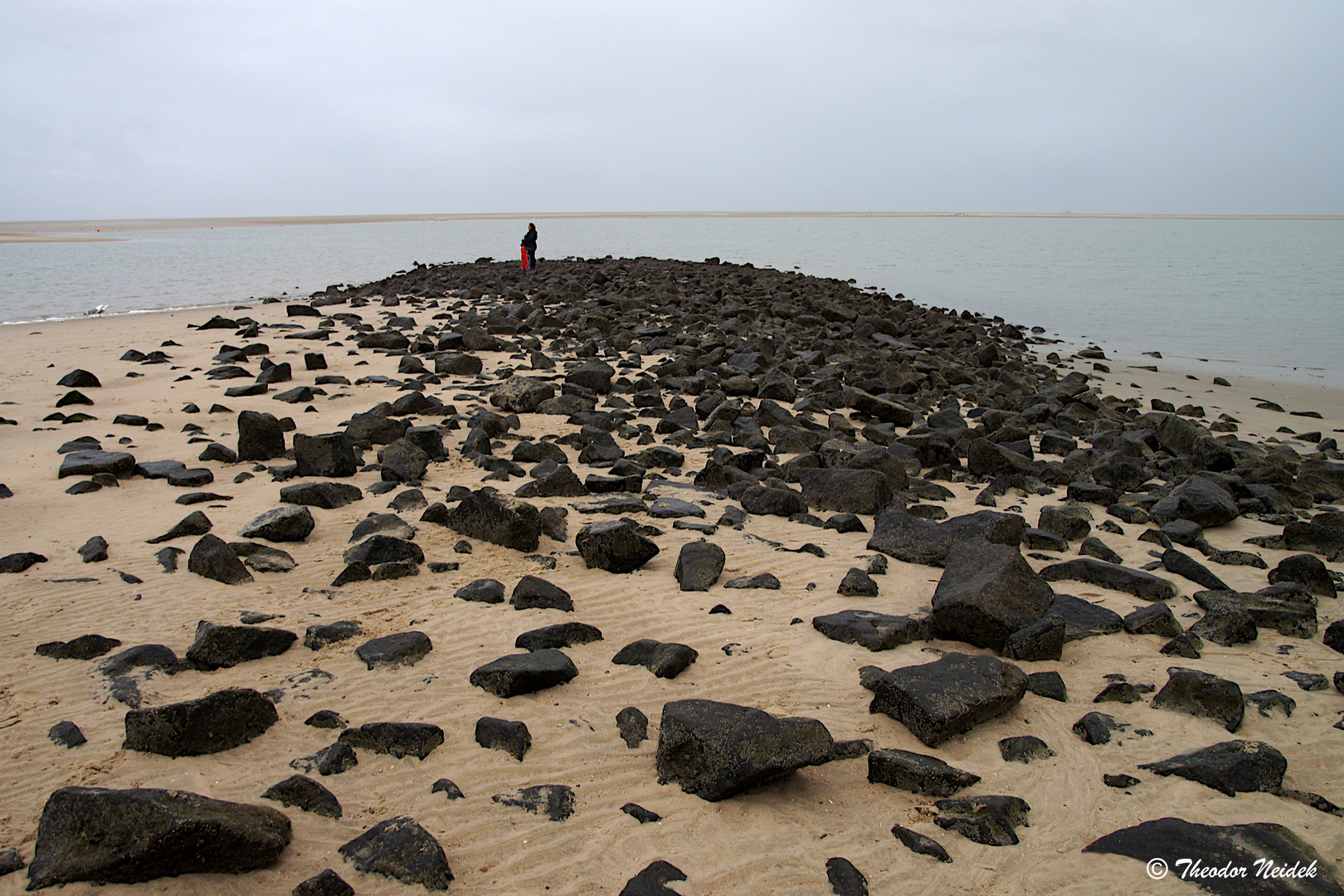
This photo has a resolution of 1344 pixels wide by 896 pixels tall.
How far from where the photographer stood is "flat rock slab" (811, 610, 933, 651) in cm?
490

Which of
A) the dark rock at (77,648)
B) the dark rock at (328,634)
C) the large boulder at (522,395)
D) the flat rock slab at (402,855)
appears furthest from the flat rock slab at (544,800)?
the large boulder at (522,395)

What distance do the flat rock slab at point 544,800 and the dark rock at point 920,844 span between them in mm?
1414

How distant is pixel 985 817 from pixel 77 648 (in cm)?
476

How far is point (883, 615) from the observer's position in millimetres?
5184

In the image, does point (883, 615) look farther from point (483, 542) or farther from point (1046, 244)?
point (1046, 244)

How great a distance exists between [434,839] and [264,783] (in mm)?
883

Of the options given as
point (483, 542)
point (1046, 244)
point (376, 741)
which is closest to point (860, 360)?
point (483, 542)

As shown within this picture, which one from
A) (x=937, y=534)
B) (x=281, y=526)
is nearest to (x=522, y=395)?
(x=281, y=526)

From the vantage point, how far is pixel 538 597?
208 inches

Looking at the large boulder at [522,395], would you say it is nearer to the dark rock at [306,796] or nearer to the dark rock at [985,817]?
the dark rock at [306,796]

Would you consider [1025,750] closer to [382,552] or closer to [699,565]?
[699,565]

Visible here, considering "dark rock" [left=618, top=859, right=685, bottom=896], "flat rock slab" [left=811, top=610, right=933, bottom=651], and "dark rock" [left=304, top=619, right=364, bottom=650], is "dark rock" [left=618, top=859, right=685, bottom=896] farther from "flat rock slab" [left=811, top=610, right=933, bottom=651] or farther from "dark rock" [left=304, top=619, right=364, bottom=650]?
"dark rock" [left=304, top=619, right=364, bottom=650]

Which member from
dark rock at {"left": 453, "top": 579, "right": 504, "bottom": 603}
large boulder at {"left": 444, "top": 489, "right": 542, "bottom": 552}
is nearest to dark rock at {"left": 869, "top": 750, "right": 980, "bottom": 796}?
dark rock at {"left": 453, "top": 579, "right": 504, "bottom": 603}

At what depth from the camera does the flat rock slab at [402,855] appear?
9.75 ft
